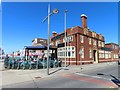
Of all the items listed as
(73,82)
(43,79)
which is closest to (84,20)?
(43,79)

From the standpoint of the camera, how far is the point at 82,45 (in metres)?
33.3

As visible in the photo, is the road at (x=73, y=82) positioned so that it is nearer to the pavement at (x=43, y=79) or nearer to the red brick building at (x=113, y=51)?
the pavement at (x=43, y=79)

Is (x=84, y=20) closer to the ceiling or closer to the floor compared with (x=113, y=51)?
closer to the ceiling

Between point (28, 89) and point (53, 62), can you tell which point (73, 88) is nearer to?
point (28, 89)

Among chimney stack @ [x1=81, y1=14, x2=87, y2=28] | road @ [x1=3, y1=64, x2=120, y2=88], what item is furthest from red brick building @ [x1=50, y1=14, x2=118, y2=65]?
road @ [x1=3, y1=64, x2=120, y2=88]

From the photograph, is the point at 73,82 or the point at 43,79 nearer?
the point at 73,82

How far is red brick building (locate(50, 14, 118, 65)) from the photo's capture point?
104 feet

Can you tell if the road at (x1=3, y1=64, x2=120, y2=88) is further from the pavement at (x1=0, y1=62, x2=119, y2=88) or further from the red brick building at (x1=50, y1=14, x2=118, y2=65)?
the red brick building at (x1=50, y1=14, x2=118, y2=65)

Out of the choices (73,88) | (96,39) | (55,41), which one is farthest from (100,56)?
(73,88)

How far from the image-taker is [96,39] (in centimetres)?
3997

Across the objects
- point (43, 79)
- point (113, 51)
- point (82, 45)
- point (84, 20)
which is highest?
point (84, 20)

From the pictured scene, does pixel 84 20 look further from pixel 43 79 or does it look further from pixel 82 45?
pixel 43 79

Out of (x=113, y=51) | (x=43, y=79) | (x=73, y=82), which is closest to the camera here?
(x=73, y=82)

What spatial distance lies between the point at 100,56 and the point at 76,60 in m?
Answer: 12.6
